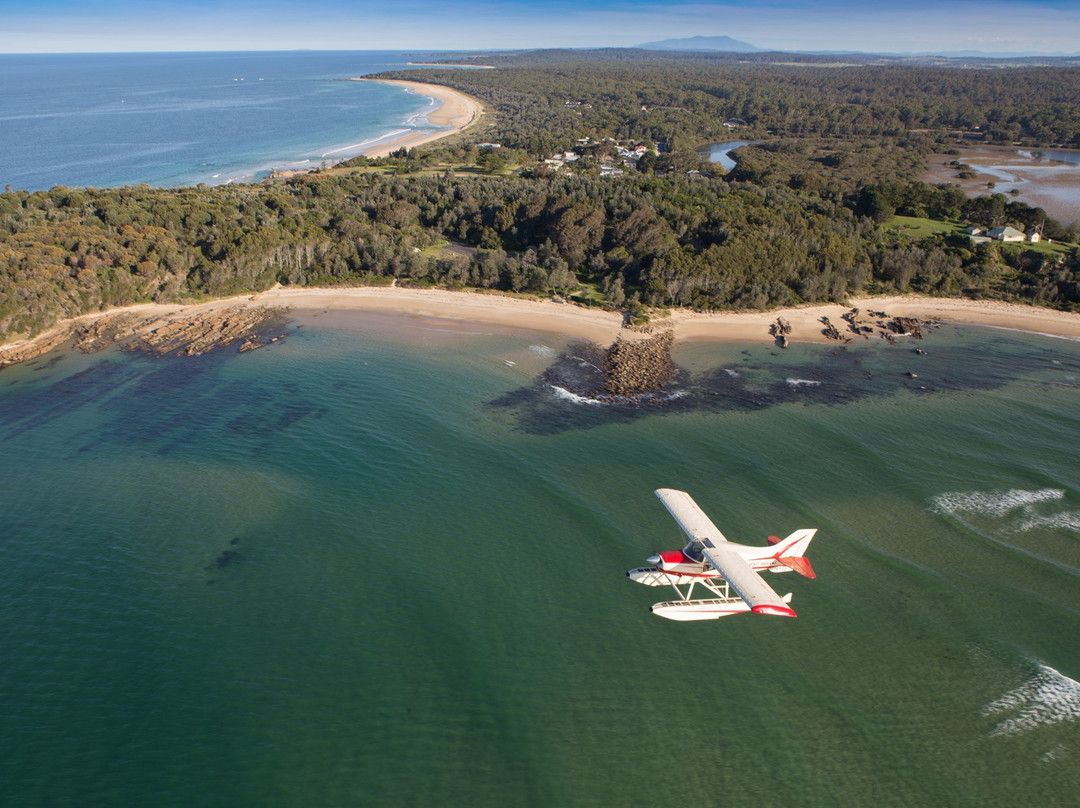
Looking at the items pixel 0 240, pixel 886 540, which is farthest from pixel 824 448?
pixel 0 240

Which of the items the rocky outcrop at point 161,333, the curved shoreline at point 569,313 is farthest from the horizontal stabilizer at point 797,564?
the rocky outcrop at point 161,333

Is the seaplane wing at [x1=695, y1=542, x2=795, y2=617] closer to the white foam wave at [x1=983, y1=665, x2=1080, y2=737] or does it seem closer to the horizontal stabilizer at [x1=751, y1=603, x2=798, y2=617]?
the horizontal stabilizer at [x1=751, y1=603, x2=798, y2=617]

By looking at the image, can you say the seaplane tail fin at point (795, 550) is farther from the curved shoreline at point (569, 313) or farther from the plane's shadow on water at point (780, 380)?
the curved shoreline at point (569, 313)

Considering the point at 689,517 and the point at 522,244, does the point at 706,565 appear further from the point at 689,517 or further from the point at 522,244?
the point at 522,244

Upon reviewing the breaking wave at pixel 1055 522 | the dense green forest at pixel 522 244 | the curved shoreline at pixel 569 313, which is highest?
the dense green forest at pixel 522 244

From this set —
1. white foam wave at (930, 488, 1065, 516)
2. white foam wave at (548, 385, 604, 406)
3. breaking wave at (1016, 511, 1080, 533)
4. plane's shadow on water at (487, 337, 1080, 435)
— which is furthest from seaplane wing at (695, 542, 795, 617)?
white foam wave at (548, 385, 604, 406)

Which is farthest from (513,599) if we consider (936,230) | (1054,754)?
(936,230)

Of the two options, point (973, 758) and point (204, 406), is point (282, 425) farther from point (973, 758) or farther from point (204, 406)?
point (973, 758)
